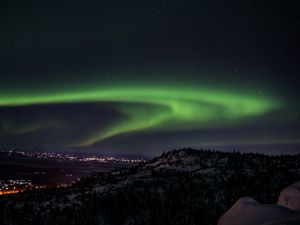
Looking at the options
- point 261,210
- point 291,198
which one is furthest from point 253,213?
point 291,198

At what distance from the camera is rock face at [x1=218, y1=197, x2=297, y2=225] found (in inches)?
893

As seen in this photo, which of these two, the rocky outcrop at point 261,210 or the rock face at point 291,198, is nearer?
the rocky outcrop at point 261,210

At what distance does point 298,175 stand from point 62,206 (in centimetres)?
10309

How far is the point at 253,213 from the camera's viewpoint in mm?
24703

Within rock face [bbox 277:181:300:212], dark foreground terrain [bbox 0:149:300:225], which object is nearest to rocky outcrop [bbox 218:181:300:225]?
rock face [bbox 277:181:300:212]

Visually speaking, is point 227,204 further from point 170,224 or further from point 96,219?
point 96,219

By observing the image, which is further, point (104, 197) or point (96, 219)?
point (104, 197)

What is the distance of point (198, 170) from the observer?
199 m

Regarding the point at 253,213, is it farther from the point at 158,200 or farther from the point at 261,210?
the point at 158,200

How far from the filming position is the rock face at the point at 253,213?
74.4ft

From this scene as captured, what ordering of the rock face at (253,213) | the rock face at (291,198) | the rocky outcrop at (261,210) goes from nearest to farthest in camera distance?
the rock face at (253,213) < the rocky outcrop at (261,210) < the rock face at (291,198)

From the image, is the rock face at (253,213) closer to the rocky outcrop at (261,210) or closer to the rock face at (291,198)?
the rocky outcrop at (261,210)

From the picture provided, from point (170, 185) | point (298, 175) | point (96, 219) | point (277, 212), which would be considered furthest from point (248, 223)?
point (298, 175)

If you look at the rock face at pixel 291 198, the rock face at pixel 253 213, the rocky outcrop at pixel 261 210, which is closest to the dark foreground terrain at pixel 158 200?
the rock face at pixel 291 198
